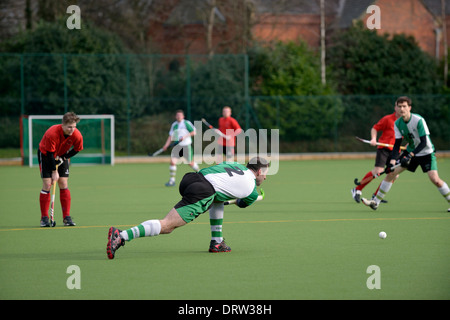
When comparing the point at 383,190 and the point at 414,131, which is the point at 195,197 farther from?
the point at 383,190

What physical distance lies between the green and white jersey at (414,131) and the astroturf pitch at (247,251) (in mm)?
939

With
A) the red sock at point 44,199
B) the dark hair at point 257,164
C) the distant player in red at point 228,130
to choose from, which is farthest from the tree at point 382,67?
the dark hair at point 257,164

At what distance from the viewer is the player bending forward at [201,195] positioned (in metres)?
6.68

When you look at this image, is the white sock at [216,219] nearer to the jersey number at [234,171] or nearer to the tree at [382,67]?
→ the jersey number at [234,171]

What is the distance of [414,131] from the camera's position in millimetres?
10383

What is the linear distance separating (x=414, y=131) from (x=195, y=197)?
15.5 ft

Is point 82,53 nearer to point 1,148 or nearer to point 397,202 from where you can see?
point 1,148

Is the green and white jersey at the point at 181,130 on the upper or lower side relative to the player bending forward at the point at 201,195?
upper

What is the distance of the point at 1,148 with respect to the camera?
78.0 feet

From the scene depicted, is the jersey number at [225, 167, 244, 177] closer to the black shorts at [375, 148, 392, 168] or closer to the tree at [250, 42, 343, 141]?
the black shorts at [375, 148, 392, 168]

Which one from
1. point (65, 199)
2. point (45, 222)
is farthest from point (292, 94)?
point (45, 222)

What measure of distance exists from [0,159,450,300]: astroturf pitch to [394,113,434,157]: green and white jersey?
0.94m

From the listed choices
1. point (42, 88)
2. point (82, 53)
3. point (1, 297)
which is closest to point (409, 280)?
point (1, 297)
